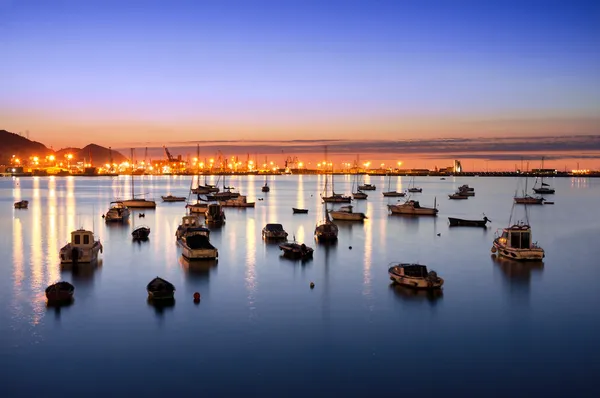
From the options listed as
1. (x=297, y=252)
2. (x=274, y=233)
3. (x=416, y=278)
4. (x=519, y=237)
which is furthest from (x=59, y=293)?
(x=519, y=237)

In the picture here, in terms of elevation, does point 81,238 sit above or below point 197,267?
above

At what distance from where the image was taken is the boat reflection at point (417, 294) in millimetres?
28200

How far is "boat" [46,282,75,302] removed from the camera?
88.6 ft

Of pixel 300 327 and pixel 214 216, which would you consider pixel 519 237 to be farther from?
pixel 214 216

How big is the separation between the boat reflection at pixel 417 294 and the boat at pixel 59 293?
15.0m

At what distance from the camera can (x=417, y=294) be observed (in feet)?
95.3

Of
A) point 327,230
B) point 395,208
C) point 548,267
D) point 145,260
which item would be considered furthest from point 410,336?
point 395,208

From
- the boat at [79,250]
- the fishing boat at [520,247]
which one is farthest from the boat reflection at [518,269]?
the boat at [79,250]

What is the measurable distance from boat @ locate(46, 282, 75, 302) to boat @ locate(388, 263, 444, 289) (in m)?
15.5

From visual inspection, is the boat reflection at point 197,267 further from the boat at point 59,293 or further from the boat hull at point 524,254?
the boat hull at point 524,254

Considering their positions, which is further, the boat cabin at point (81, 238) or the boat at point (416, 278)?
the boat cabin at point (81, 238)

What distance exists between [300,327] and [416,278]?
8023mm

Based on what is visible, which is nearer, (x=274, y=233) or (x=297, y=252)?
(x=297, y=252)

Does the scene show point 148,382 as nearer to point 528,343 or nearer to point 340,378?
point 340,378
